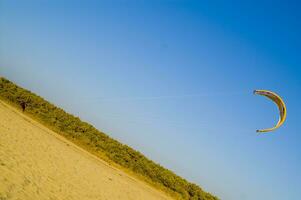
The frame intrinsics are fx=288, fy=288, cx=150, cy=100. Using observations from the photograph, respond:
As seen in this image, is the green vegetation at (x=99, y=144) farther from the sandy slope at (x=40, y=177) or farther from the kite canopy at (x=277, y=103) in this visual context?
the kite canopy at (x=277, y=103)

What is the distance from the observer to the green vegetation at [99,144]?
2216 centimetres

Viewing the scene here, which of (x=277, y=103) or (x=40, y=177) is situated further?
(x=277, y=103)

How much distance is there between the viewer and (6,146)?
11.1 metres

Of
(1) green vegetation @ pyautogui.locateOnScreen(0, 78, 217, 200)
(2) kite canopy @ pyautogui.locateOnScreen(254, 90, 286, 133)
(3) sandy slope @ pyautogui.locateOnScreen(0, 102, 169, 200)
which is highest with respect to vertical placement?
(2) kite canopy @ pyautogui.locateOnScreen(254, 90, 286, 133)

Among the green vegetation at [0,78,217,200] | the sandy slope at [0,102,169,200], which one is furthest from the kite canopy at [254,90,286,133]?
the green vegetation at [0,78,217,200]

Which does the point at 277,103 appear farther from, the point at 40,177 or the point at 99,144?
the point at 99,144

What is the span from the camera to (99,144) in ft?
75.3

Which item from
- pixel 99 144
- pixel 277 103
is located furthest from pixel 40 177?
pixel 99 144

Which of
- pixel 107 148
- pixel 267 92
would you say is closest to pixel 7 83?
pixel 107 148

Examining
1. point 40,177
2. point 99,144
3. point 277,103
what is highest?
point 277,103

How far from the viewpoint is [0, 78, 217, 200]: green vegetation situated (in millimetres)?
22156

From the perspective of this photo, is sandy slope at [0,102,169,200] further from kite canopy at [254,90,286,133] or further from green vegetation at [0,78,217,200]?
green vegetation at [0,78,217,200]

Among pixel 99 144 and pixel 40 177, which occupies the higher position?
pixel 99 144

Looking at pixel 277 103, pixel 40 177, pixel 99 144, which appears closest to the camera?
pixel 40 177
